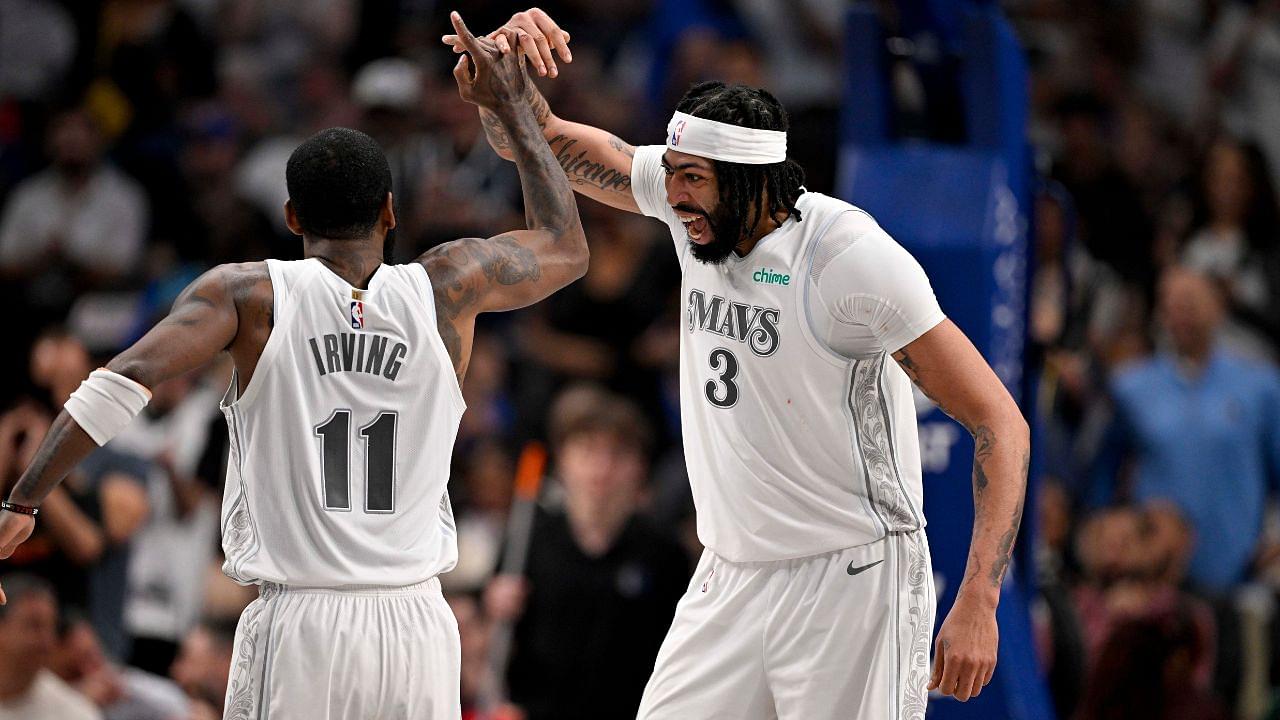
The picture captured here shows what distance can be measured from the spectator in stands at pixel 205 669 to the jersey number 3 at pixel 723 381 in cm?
399

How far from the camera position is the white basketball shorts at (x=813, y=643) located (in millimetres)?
5336

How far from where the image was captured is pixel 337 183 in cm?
A: 502

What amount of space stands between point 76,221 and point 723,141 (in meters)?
9.22

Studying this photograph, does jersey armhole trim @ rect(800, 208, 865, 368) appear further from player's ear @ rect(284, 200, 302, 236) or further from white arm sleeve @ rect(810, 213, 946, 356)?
player's ear @ rect(284, 200, 302, 236)

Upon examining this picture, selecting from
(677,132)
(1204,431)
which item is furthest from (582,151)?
(1204,431)

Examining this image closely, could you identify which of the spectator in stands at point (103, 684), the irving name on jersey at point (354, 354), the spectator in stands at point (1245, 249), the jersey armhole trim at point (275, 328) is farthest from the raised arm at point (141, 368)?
the spectator in stands at point (1245, 249)

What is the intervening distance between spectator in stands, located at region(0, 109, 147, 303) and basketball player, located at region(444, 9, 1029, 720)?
8.79 metres

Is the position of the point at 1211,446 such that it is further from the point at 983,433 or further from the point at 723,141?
the point at 723,141

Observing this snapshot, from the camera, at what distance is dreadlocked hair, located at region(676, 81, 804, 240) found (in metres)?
5.50

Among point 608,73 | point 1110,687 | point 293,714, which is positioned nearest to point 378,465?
point 293,714

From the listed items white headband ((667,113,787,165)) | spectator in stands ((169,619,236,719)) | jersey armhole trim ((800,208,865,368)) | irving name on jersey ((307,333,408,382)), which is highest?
white headband ((667,113,787,165))

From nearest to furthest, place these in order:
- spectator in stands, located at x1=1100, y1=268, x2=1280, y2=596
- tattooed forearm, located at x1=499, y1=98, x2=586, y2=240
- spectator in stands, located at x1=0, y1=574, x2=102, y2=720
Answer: tattooed forearm, located at x1=499, y1=98, x2=586, y2=240 < spectator in stands, located at x1=0, y1=574, x2=102, y2=720 < spectator in stands, located at x1=1100, y1=268, x2=1280, y2=596

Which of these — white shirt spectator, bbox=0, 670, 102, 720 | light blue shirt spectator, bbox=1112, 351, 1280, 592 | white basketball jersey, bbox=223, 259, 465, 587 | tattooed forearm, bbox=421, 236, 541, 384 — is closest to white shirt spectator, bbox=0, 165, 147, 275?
white shirt spectator, bbox=0, 670, 102, 720

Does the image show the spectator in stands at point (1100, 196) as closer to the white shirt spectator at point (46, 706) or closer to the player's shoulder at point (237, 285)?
the white shirt spectator at point (46, 706)
